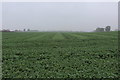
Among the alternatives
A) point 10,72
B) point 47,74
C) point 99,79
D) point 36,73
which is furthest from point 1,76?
point 99,79

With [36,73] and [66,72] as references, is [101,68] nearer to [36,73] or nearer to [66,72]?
[66,72]

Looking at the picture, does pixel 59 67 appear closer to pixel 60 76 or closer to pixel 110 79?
pixel 60 76

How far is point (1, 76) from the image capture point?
164 inches

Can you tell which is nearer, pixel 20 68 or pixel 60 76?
pixel 60 76

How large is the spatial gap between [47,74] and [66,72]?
2.55 ft

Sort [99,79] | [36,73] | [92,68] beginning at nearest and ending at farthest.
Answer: [99,79]
[36,73]
[92,68]

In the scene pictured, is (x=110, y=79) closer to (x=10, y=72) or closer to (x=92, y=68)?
(x=92, y=68)

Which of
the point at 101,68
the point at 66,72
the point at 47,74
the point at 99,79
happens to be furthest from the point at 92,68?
the point at 47,74

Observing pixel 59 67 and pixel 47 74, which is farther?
pixel 59 67

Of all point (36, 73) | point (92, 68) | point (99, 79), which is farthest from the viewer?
point (92, 68)

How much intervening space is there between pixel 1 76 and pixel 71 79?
8.89 ft

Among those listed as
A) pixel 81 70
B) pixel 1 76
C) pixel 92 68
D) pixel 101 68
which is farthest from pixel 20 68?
pixel 101 68

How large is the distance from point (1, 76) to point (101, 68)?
4169mm

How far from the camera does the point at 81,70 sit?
458cm
